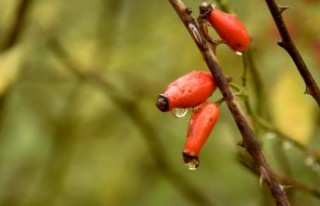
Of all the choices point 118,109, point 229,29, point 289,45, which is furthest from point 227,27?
point 118,109

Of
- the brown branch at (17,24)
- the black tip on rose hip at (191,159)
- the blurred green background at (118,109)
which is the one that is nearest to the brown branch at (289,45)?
the black tip on rose hip at (191,159)

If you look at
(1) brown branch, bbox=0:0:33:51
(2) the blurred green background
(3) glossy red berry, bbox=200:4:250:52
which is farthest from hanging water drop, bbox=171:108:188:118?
(1) brown branch, bbox=0:0:33:51

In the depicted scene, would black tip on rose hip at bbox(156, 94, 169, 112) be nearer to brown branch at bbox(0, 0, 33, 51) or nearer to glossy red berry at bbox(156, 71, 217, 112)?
glossy red berry at bbox(156, 71, 217, 112)

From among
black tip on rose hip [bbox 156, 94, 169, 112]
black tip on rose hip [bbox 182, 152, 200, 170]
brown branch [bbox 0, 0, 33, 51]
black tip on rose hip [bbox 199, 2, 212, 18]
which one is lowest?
brown branch [bbox 0, 0, 33, 51]

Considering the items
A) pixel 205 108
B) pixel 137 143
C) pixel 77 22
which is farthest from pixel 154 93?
pixel 205 108

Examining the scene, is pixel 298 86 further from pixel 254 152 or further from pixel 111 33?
pixel 254 152

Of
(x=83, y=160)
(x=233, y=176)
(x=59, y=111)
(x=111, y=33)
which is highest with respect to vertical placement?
(x=111, y=33)

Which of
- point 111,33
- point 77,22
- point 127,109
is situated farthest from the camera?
point 77,22
